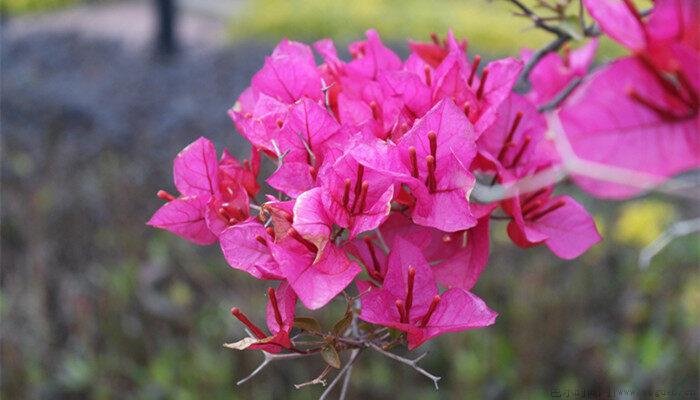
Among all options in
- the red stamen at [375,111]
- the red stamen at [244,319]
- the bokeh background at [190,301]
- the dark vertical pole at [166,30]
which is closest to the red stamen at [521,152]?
the red stamen at [375,111]

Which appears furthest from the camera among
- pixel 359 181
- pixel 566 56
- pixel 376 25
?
pixel 376 25

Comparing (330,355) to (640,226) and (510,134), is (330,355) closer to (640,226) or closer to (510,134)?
(510,134)

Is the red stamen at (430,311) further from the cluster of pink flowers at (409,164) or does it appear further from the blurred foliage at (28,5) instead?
the blurred foliage at (28,5)

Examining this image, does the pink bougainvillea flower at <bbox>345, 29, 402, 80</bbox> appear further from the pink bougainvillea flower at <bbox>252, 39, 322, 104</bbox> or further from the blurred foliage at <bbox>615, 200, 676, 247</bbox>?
the blurred foliage at <bbox>615, 200, 676, 247</bbox>

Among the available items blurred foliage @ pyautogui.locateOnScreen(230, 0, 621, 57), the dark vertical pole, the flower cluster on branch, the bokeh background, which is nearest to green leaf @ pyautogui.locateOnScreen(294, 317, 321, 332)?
the flower cluster on branch

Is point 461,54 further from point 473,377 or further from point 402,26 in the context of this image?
point 402,26

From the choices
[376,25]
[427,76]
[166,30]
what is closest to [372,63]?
[427,76]

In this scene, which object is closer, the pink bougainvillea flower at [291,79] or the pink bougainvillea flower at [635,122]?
the pink bougainvillea flower at [635,122]
